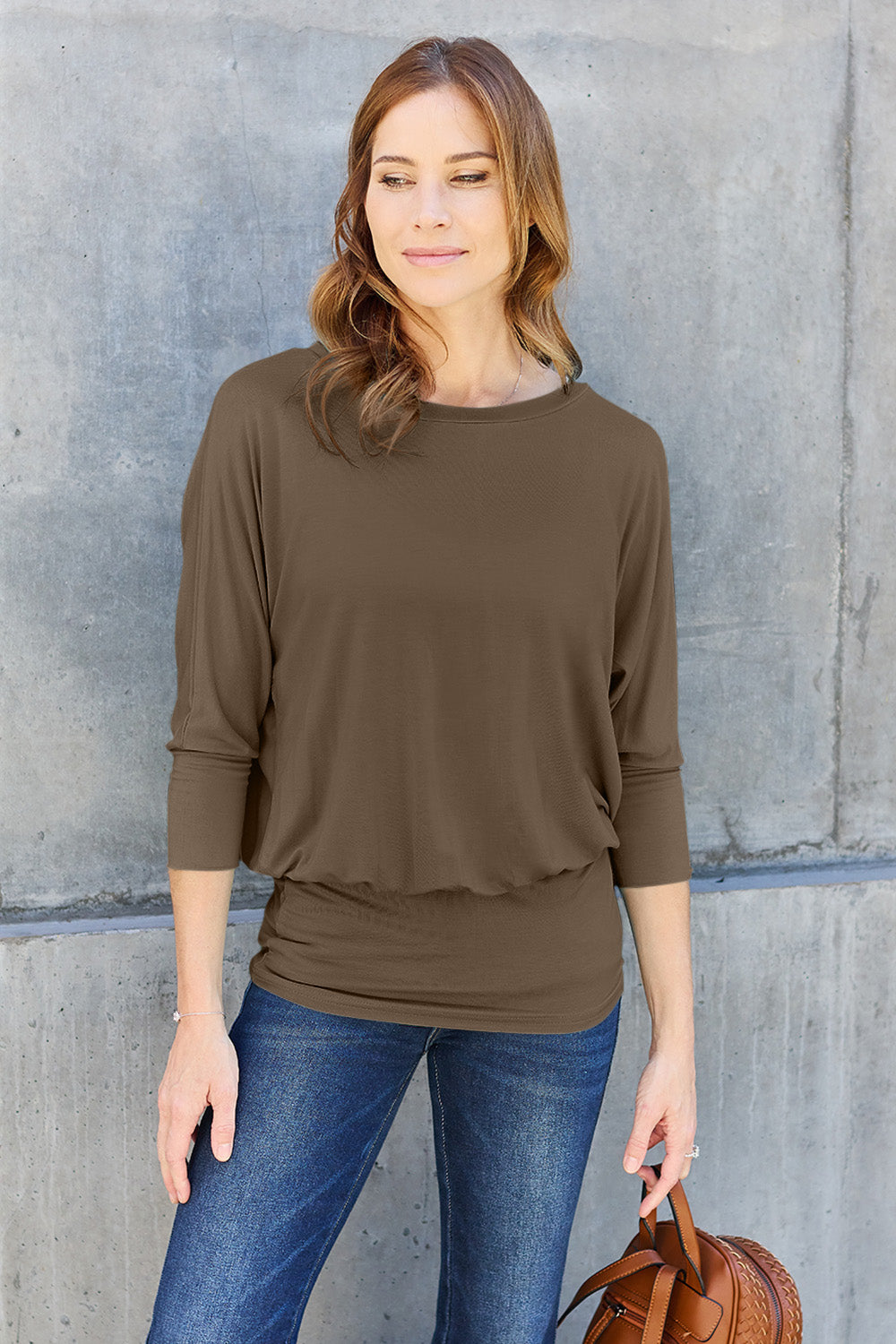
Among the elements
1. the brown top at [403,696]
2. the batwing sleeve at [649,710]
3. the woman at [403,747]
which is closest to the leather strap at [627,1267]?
the woman at [403,747]

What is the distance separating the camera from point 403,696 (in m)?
1.37

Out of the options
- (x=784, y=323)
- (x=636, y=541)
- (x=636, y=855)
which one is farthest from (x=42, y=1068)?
(x=784, y=323)

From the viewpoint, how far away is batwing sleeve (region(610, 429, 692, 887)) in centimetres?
158

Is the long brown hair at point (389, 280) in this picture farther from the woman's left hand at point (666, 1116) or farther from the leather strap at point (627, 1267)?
the leather strap at point (627, 1267)

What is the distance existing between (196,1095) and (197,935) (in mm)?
194

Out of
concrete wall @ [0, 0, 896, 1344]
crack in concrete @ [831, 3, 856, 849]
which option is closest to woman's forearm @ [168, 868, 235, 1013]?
concrete wall @ [0, 0, 896, 1344]

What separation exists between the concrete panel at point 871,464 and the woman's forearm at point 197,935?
1.56m

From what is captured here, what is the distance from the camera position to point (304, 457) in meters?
1.38

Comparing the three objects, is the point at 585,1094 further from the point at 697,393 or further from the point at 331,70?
the point at 331,70

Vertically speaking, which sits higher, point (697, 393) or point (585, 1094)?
point (697, 393)

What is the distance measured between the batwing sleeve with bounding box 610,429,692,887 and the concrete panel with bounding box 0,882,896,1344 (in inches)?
27.1

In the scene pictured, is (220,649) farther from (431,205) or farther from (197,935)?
(431,205)

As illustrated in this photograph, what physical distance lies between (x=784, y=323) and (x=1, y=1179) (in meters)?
2.27

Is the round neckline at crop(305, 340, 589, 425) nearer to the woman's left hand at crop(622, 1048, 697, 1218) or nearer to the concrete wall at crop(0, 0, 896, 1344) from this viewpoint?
the concrete wall at crop(0, 0, 896, 1344)
